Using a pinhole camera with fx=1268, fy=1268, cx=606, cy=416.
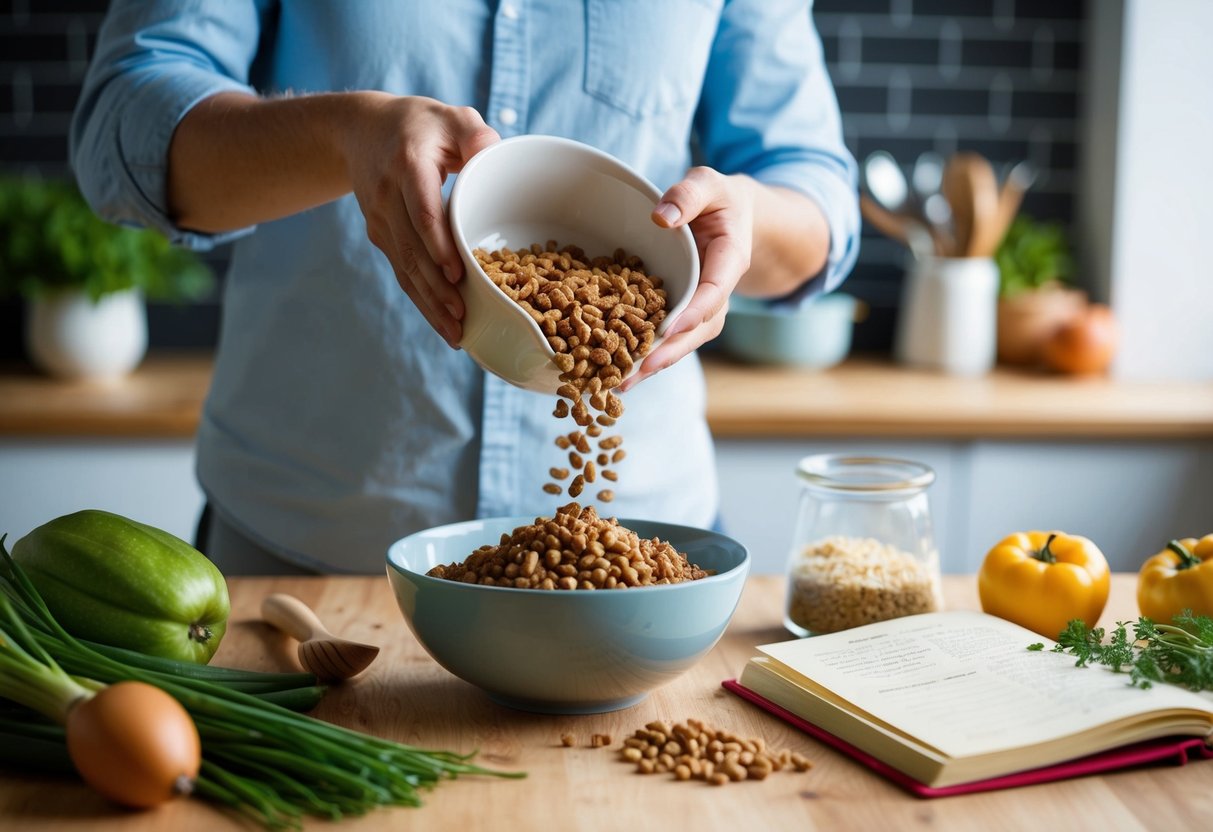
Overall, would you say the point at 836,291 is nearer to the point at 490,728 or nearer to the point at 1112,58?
the point at 1112,58

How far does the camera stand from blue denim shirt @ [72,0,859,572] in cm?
137

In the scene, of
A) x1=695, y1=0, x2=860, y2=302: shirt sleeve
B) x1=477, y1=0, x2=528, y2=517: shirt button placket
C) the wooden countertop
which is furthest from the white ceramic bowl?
the wooden countertop

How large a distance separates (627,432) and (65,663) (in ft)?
2.30

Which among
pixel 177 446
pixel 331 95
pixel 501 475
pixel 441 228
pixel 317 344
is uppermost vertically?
pixel 331 95

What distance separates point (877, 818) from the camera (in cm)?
85

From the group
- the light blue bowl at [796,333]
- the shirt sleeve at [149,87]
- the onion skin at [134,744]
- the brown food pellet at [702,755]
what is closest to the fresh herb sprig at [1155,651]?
the brown food pellet at [702,755]

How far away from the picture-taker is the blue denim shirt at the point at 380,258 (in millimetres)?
1367

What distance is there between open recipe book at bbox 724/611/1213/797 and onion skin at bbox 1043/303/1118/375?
1.72 m

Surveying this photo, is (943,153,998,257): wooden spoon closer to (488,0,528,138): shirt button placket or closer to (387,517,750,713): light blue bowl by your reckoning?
(488,0,528,138): shirt button placket

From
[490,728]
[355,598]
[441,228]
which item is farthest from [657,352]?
[355,598]

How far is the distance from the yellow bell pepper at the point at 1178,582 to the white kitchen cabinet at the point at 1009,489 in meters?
1.21

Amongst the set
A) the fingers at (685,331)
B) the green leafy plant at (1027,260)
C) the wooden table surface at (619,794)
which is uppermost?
the fingers at (685,331)

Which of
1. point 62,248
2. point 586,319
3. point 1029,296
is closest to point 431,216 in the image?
point 586,319

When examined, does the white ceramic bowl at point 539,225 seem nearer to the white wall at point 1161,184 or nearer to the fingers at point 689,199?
the fingers at point 689,199
